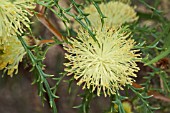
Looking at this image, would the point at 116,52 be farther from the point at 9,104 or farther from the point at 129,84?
the point at 9,104

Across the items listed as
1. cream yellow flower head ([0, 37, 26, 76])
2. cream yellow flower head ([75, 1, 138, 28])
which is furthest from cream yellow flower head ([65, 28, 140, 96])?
cream yellow flower head ([75, 1, 138, 28])

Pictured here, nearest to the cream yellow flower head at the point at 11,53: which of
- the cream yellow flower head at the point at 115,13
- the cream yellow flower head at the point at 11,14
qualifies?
the cream yellow flower head at the point at 11,14

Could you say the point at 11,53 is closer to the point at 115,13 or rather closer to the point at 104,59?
the point at 104,59

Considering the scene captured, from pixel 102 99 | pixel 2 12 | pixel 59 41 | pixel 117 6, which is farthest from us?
pixel 102 99

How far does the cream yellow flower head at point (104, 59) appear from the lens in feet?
2.97

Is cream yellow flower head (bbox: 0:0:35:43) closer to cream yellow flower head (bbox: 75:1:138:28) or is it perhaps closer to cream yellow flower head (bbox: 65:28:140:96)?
cream yellow flower head (bbox: 65:28:140:96)

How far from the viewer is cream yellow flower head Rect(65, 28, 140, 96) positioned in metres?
0.91

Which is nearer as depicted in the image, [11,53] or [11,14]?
[11,14]

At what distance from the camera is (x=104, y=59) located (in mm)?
925

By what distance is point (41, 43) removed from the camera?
975mm

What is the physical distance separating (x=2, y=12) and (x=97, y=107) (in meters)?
1.54

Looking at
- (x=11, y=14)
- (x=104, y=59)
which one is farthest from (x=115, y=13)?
(x=11, y=14)

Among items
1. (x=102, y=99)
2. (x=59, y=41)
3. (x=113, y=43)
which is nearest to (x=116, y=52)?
(x=113, y=43)

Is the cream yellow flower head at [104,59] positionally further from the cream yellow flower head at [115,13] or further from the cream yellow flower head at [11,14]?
the cream yellow flower head at [115,13]
